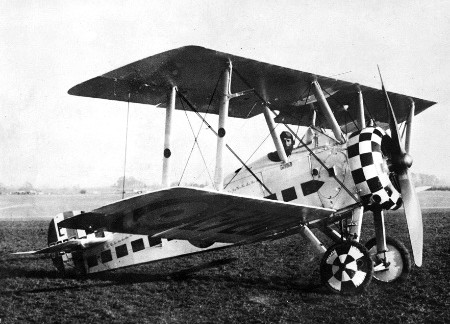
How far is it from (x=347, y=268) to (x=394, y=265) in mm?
1494

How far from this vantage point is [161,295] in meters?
5.88

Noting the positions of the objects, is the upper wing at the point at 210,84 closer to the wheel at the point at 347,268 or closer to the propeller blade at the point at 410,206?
the propeller blade at the point at 410,206

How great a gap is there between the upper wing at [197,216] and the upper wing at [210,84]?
6.22ft

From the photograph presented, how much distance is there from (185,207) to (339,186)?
2536mm

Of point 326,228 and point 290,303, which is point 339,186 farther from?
point 290,303

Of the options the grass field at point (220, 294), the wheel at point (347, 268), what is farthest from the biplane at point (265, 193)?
the grass field at point (220, 294)

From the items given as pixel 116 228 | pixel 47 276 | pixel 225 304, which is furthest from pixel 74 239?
pixel 225 304

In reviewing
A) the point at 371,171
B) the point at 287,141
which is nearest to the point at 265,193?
the point at 287,141

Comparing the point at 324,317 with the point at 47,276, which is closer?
the point at 324,317

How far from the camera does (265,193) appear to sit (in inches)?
255

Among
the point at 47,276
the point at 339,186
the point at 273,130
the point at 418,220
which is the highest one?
the point at 273,130

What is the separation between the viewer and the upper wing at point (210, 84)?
5.66 m

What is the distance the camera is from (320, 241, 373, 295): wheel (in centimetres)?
545

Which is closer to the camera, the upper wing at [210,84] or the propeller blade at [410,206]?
the upper wing at [210,84]
